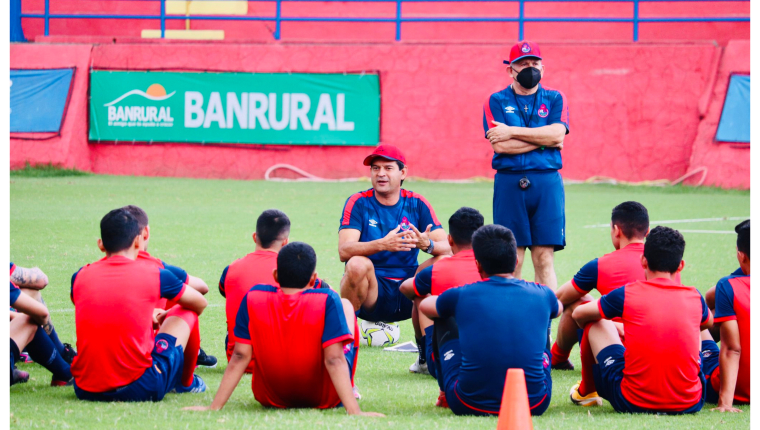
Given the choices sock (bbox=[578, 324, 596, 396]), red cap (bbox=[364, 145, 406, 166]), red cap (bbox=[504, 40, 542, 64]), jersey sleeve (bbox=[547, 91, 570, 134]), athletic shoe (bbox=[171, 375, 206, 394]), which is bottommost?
athletic shoe (bbox=[171, 375, 206, 394])

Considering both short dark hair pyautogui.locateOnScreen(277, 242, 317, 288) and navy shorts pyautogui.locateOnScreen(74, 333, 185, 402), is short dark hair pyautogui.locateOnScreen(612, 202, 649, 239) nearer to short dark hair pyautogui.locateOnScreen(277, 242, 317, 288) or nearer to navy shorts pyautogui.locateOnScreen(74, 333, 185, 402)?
short dark hair pyautogui.locateOnScreen(277, 242, 317, 288)

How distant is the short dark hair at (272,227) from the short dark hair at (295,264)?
1069 mm

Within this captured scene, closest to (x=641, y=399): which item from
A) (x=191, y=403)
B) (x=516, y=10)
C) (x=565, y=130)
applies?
(x=191, y=403)

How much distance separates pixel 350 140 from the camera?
21406mm

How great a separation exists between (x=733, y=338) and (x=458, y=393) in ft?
4.73

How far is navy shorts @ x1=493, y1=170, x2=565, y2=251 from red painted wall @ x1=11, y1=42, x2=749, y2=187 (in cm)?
1419

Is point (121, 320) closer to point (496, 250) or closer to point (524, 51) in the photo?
point (496, 250)

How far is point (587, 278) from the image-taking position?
523 centimetres

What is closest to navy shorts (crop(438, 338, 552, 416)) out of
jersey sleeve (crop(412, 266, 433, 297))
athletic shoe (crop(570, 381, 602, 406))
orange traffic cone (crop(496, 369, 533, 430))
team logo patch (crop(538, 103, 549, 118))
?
athletic shoe (crop(570, 381, 602, 406))

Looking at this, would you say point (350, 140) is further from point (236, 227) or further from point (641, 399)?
point (641, 399)

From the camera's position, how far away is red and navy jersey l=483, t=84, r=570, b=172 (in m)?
6.91

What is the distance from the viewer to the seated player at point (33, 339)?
4.75m

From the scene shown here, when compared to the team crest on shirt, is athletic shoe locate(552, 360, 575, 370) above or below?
below

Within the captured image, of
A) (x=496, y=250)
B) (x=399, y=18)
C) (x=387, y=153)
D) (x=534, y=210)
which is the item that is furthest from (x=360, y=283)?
(x=399, y=18)
